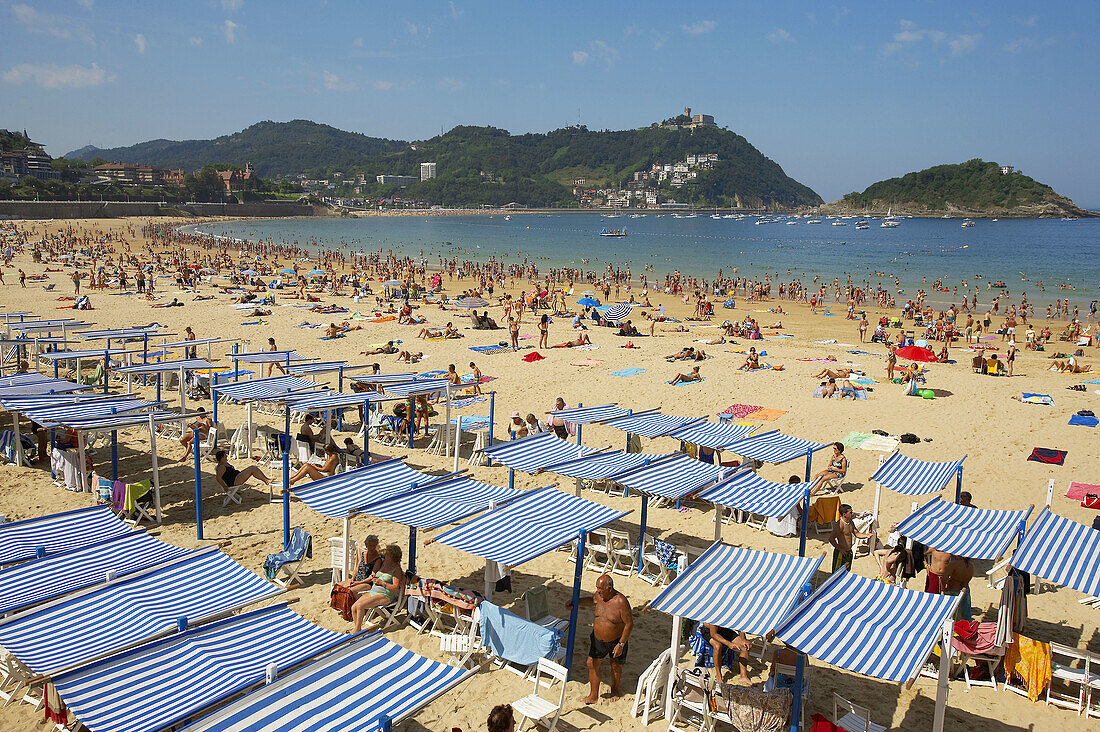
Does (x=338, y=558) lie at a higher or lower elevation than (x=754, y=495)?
lower

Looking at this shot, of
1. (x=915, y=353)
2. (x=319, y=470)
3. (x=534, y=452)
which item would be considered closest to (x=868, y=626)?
(x=534, y=452)

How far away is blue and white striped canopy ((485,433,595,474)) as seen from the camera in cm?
946

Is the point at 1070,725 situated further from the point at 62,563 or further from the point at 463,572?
the point at 62,563

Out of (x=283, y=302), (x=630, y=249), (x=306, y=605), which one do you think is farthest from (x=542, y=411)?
(x=630, y=249)

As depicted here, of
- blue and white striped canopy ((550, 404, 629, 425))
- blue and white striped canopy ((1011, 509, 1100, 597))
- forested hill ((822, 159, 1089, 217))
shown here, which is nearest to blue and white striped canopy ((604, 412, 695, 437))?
blue and white striped canopy ((550, 404, 629, 425))

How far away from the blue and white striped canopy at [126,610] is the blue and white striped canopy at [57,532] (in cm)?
121

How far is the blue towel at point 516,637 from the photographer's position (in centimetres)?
620

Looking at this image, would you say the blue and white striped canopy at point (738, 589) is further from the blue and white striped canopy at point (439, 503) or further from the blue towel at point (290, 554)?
the blue towel at point (290, 554)

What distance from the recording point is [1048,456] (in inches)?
460

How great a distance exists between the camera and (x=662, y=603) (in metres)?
5.75

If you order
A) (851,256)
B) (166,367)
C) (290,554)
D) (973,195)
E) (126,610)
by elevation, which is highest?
(973,195)

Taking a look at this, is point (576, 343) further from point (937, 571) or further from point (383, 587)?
point (383, 587)

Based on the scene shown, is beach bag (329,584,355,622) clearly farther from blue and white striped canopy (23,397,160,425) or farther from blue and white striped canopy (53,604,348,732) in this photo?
blue and white striped canopy (23,397,160,425)

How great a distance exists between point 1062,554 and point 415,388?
29.6ft
